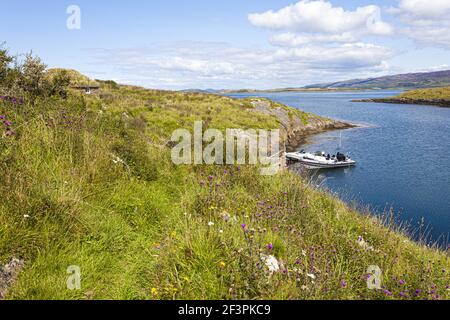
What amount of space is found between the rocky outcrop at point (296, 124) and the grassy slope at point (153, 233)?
3408cm

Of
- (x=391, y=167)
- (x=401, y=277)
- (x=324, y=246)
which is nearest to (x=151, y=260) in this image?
(x=324, y=246)

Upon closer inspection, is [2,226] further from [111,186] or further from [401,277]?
[401,277]

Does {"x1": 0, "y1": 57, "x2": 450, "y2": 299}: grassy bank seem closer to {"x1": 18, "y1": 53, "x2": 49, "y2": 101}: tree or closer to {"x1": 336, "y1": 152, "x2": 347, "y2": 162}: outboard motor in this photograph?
{"x1": 18, "y1": 53, "x2": 49, "y2": 101}: tree

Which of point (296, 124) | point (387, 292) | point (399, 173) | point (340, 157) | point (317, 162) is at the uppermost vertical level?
point (296, 124)

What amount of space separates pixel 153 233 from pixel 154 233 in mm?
18

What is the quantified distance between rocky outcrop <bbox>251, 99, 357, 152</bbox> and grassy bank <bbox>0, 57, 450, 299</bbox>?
112 feet

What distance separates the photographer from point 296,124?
54.2 m

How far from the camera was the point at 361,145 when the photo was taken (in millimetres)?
45656

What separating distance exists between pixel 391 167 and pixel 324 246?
33.5m

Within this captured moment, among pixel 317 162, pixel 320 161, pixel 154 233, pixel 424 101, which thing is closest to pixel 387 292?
pixel 154 233

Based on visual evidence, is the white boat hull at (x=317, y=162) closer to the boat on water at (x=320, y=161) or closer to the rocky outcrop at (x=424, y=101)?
the boat on water at (x=320, y=161)

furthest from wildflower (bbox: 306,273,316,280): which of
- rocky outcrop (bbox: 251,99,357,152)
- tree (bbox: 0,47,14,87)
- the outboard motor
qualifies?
rocky outcrop (bbox: 251,99,357,152)

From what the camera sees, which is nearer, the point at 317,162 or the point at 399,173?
the point at 399,173

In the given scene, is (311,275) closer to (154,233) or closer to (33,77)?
(154,233)
